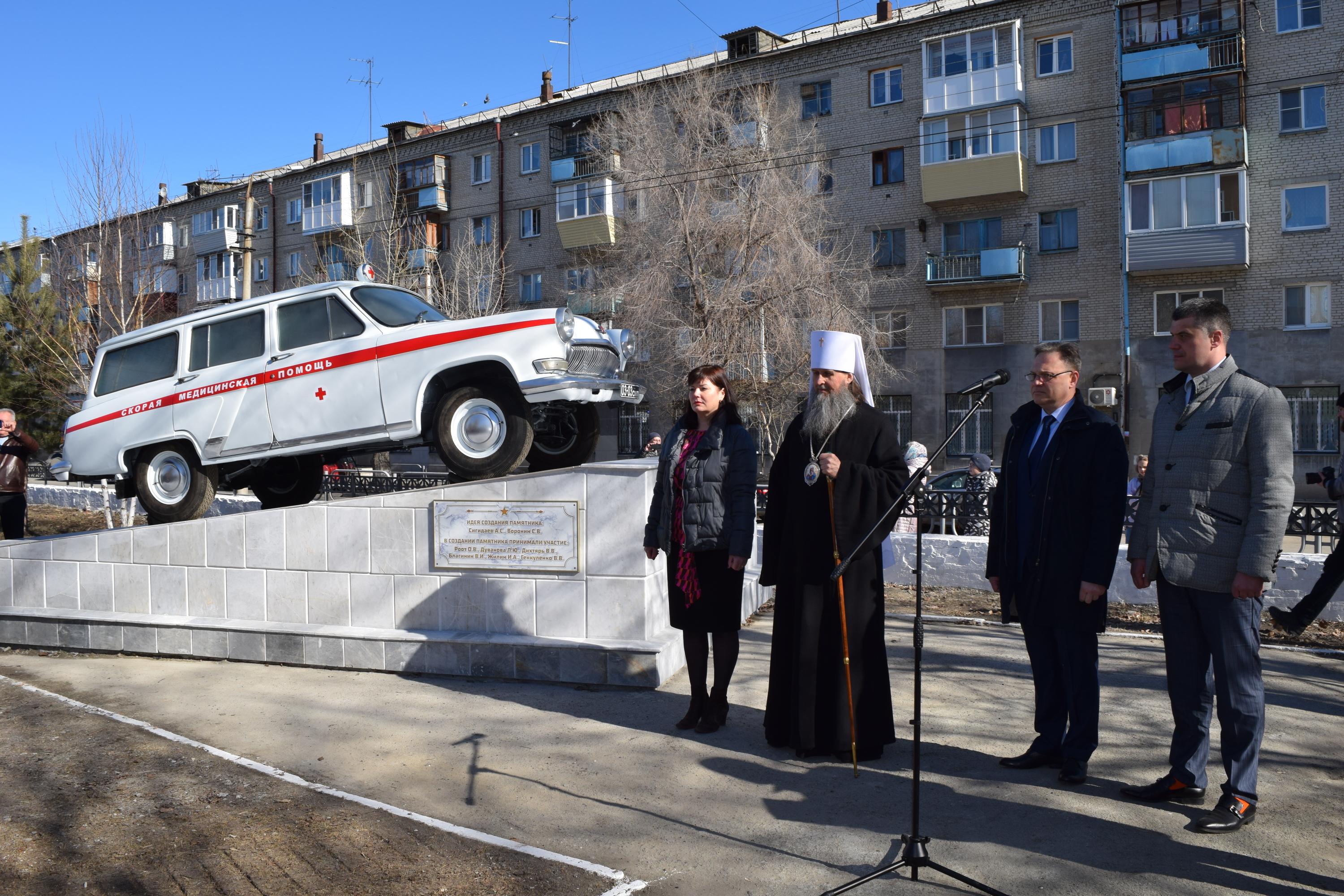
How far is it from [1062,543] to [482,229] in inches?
1514

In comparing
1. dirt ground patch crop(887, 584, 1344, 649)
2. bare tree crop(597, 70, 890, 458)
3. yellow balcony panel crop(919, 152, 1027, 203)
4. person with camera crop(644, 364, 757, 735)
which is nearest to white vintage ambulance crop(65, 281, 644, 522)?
person with camera crop(644, 364, 757, 735)

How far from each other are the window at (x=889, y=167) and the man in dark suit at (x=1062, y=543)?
28.7m

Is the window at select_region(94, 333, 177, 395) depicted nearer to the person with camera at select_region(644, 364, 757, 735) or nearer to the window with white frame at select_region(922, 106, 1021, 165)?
the person with camera at select_region(644, 364, 757, 735)

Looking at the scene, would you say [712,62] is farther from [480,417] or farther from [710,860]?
[710,860]

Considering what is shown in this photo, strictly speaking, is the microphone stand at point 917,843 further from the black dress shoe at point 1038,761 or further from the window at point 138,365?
the window at point 138,365

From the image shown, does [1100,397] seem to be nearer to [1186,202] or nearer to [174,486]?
[1186,202]

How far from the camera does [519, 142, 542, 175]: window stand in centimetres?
3962

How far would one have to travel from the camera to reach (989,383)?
4062 millimetres

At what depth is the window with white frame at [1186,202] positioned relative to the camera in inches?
1081

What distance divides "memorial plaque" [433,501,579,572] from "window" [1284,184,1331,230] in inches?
1067

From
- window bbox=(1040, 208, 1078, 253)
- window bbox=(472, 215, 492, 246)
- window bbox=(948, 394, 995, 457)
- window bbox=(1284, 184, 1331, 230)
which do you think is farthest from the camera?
window bbox=(472, 215, 492, 246)

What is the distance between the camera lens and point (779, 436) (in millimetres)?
30391

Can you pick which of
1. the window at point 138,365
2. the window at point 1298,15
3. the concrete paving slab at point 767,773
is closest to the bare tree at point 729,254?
the window at point 1298,15

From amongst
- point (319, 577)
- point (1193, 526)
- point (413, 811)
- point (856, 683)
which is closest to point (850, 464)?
point (856, 683)
